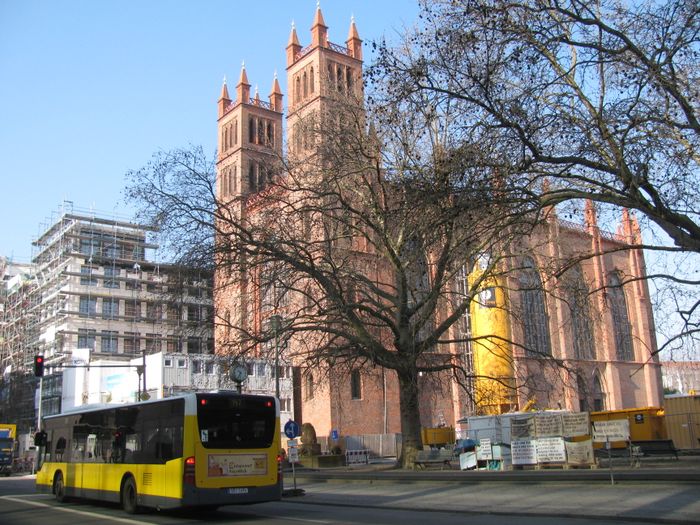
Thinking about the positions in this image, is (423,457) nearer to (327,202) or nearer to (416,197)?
(327,202)

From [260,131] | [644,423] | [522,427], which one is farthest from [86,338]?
[522,427]

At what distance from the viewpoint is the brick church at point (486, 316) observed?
84.2ft

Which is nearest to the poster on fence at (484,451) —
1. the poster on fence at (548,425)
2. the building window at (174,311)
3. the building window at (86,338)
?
the poster on fence at (548,425)

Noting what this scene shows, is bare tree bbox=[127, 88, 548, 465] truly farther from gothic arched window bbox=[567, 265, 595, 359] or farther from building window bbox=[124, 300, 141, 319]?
building window bbox=[124, 300, 141, 319]

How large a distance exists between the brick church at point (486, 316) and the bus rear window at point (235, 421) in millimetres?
8856

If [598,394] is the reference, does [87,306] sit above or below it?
above

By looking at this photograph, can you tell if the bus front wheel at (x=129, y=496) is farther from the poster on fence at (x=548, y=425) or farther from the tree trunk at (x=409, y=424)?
the poster on fence at (x=548, y=425)

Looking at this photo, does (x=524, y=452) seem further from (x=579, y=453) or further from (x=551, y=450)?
(x=579, y=453)

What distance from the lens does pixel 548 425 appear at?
25297 millimetres

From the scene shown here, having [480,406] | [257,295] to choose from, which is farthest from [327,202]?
[480,406]

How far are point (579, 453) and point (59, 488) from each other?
1674 centimetres

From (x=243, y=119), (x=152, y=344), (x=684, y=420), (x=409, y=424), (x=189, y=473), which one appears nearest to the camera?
(x=189, y=473)

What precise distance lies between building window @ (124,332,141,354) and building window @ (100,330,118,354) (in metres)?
1.29

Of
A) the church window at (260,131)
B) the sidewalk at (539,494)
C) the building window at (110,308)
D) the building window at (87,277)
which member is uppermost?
the church window at (260,131)
